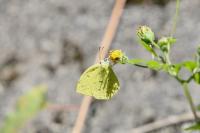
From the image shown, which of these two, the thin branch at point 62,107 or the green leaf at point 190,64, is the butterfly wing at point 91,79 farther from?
the thin branch at point 62,107

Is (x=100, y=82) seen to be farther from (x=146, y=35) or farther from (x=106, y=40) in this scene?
(x=106, y=40)

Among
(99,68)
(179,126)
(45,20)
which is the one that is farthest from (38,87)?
(99,68)

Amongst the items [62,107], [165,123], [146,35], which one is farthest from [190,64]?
[62,107]

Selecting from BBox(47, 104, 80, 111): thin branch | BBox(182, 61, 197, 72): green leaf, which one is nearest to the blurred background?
BBox(47, 104, 80, 111): thin branch

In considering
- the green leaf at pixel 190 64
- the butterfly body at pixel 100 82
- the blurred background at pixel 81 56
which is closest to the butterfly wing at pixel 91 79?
the butterfly body at pixel 100 82

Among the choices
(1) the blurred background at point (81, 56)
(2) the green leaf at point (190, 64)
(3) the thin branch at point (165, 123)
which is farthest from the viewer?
(1) the blurred background at point (81, 56)

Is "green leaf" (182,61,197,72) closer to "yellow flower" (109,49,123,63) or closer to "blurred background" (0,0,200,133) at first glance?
"yellow flower" (109,49,123,63)
